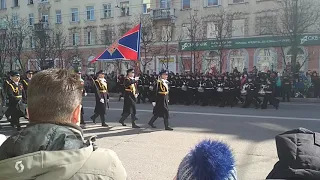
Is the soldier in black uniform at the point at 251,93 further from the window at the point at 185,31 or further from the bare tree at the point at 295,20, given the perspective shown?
the window at the point at 185,31

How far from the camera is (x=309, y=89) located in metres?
18.7

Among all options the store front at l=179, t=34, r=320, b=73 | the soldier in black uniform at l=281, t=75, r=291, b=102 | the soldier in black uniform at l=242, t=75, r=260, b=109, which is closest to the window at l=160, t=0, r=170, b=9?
the store front at l=179, t=34, r=320, b=73

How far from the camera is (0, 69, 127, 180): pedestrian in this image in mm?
1382

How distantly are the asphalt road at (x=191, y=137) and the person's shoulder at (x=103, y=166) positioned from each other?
199cm

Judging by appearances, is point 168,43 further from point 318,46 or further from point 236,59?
point 318,46

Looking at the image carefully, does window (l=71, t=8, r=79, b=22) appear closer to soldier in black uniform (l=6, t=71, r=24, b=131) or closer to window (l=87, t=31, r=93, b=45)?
window (l=87, t=31, r=93, b=45)

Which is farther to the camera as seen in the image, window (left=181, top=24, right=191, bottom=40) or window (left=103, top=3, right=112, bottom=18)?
window (left=103, top=3, right=112, bottom=18)

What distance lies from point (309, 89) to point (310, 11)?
9.51 meters

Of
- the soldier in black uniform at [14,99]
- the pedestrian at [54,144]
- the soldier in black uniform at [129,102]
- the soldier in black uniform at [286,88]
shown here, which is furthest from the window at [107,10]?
the pedestrian at [54,144]

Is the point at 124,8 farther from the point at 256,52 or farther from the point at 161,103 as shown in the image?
the point at 161,103

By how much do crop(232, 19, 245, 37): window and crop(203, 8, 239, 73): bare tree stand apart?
2.20 ft

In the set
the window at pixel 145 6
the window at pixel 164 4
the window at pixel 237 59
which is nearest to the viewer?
the window at pixel 237 59

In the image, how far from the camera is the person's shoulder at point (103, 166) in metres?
1.45

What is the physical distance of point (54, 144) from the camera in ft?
4.76
